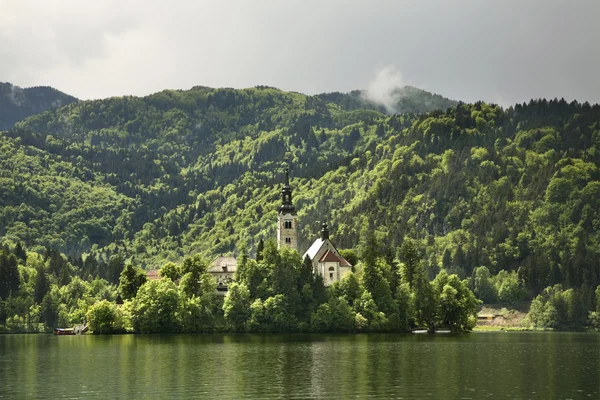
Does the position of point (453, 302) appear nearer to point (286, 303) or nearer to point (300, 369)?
point (286, 303)

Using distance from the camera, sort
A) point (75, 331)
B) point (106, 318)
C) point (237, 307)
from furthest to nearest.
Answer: point (75, 331) < point (106, 318) < point (237, 307)

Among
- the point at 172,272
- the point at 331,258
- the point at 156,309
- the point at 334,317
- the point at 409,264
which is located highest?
the point at 331,258

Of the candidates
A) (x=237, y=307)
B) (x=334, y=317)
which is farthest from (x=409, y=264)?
(x=237, y=307)

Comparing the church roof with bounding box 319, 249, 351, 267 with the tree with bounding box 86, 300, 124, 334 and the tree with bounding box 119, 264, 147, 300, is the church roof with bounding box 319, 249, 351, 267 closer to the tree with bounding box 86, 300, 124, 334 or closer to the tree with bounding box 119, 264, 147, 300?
the tree with bounding box 119, 264, 147, 300

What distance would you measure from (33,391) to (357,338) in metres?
79.6

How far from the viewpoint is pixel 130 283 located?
191 meters

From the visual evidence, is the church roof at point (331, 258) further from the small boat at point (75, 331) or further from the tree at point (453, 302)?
the small boat at point (75, 331)

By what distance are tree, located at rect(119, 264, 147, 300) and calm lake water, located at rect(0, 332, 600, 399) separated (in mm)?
41939

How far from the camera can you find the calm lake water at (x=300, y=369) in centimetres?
8088

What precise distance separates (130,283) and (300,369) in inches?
3834

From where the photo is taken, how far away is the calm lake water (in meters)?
80.9

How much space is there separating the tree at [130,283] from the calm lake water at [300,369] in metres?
41.9

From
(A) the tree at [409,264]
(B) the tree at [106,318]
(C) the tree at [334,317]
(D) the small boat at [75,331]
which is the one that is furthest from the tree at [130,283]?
(A) the tree at [409,264]

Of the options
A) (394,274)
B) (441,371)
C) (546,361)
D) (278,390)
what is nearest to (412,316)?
(394,274)
